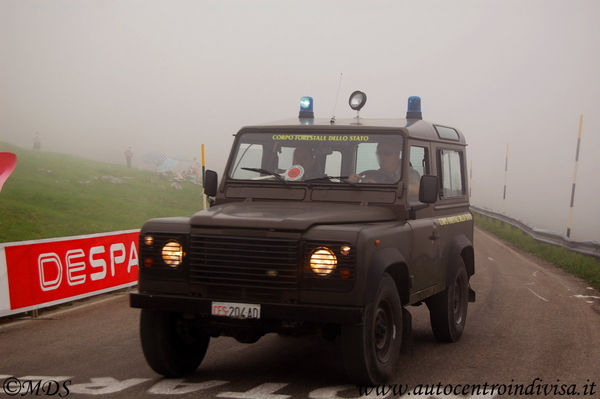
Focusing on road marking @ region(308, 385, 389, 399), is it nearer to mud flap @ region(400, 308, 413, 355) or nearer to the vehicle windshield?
mud flap @ region(400, 308, 413, 355)

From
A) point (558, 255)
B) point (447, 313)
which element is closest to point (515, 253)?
point (558, 255)

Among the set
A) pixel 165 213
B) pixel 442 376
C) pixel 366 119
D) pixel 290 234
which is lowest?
pixel 165 213

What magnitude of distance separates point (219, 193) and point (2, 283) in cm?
394

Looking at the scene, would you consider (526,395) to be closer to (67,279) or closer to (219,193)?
(219,193)

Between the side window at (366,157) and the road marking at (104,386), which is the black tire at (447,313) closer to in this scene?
the side window at (366,157)

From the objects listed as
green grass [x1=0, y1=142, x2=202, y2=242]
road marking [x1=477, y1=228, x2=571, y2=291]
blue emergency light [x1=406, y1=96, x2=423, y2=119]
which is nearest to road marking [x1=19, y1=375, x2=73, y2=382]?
blue emergency light [x1=406, y1=96, x2=423, y2=119]

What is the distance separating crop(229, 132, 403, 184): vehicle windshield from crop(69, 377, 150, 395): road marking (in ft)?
7.93

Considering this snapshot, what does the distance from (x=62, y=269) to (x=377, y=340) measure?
21.1ft

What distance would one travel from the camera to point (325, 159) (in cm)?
787

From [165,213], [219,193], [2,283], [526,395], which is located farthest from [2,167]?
[165,213]

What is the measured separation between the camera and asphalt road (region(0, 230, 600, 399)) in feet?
21.9

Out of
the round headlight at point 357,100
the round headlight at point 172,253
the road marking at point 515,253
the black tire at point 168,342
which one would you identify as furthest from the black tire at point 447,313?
the road marking at point 515,253

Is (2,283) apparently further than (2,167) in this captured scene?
No

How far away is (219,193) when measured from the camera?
809 centimetres
